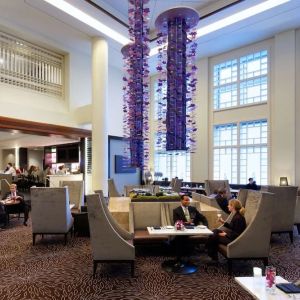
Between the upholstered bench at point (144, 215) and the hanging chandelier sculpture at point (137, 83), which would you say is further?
the hanging chandelier sculpture at point (137, 83)

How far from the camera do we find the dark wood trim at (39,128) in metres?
8.40

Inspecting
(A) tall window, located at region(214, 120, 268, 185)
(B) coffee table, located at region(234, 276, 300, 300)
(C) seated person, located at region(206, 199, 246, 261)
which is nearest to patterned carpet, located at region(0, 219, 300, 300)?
(C) seated person, located at region(206, 199, 246, 261)

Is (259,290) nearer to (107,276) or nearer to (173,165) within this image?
(107,276)

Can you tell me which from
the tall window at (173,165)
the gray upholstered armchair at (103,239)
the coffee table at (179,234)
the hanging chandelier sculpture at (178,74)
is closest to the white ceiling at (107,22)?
the hanging chandelier sculpture at (178,74)

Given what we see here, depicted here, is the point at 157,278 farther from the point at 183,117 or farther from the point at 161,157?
the point at 161,157

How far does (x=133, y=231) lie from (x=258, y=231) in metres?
2.02

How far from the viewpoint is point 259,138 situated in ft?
33.9

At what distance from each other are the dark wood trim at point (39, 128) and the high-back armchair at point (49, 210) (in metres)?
3.73

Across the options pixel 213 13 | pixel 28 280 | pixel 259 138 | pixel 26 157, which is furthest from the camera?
pixel 26 157

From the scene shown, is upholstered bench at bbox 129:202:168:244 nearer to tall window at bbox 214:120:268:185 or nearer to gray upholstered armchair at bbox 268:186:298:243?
gray upholstered armchair at bbox 268:186:298:243

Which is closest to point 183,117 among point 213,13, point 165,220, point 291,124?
point 165,220

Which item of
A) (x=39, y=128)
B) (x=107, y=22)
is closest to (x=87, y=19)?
(x=107, y=22)

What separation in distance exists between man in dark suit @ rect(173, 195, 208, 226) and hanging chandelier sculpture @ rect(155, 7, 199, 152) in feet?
3.30

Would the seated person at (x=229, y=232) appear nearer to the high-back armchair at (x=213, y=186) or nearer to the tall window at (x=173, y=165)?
the high-back armchair at (x=213, y=186)
